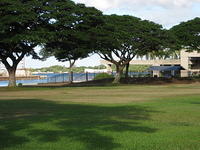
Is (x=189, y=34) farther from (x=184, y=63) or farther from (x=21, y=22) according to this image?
(x=184, y=63)

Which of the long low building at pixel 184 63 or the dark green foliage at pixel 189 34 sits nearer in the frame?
the dark green foliage at pixel 189 34

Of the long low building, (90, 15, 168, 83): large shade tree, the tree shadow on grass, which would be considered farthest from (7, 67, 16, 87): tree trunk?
the long low building

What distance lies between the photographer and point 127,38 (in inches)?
2040

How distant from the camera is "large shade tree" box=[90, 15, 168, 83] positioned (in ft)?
162

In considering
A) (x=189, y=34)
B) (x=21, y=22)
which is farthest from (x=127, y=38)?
(x=21, y=22)

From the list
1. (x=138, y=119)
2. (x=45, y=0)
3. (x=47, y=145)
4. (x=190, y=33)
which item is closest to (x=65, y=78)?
(x=190, y=33)

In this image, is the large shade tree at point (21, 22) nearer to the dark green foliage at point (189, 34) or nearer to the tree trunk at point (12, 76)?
the tree trunk at point (12, 76)

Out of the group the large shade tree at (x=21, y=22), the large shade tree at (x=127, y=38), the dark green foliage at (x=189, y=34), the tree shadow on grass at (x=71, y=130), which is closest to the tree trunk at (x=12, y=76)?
the large shade tree at (x=21, y=22)

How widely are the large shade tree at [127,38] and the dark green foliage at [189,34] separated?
4567mm

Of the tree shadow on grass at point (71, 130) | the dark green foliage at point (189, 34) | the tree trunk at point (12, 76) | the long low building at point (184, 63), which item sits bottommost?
the tree shadow on grass at point (71, 130)

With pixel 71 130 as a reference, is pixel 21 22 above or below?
above

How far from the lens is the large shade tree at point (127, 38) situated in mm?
49500

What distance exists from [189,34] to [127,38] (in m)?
11.9

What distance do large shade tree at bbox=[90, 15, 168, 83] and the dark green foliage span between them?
180 inches
